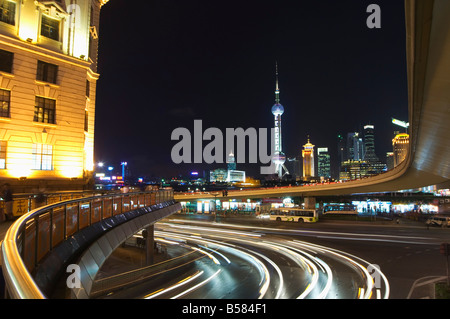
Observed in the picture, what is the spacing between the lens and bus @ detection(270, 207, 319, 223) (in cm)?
4405

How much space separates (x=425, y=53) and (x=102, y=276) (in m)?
20.1

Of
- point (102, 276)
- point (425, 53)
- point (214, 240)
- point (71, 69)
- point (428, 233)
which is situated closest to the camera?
point (425, 53)

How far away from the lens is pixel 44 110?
2258 centimetres

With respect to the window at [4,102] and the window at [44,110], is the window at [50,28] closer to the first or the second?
the window at [44,110]

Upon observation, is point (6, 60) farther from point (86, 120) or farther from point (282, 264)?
point (282, 264)

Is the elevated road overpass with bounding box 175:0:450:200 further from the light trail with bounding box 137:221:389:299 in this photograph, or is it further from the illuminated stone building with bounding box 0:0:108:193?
the illuminated stone building with bounding box 0:0:108:193

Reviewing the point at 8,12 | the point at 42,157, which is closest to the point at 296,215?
the point at 42,157

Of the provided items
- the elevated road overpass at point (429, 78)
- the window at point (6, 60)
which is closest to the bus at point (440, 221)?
the elevated road overpass at point (429, 78)

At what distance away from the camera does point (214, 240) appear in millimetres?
29547

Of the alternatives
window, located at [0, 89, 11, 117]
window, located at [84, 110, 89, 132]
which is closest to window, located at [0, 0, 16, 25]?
window, located at [0, 89, 11, 117]
